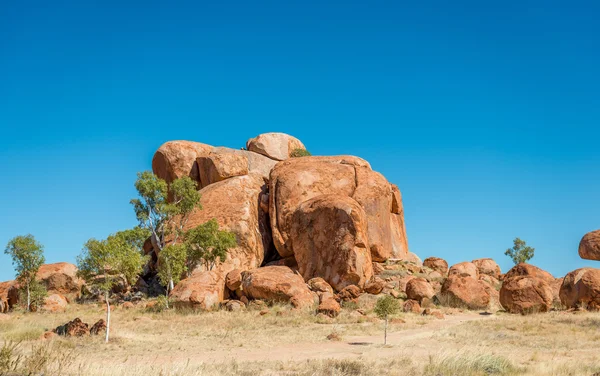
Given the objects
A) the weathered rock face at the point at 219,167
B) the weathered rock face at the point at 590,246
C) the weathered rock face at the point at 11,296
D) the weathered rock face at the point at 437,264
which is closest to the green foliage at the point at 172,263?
A: the weathered rock face at the point at 11,296

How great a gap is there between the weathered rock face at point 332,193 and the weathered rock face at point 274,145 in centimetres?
1035

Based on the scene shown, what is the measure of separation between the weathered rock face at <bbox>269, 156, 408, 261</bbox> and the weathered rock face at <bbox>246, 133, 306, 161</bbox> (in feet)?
34.0

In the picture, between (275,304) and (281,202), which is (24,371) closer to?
(275,304)

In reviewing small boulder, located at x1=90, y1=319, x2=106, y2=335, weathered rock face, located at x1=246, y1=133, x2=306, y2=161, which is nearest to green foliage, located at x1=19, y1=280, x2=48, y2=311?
small boulder, located at x1=90, y1=319, x2=106, y2=335

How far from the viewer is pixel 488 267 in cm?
5319

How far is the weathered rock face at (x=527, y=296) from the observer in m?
30.4

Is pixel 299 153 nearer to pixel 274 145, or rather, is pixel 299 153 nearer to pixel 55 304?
pixel 274 145

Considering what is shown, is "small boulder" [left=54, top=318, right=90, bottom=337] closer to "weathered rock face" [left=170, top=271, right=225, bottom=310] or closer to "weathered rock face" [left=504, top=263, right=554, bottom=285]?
"weathered rock face" [left=170, top=271, right=225, bottom=310]

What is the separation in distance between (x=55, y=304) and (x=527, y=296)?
1148 inches

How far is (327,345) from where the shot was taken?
21953 millimetres

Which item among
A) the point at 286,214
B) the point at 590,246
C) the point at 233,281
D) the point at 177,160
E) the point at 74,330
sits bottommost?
the point at 74,330

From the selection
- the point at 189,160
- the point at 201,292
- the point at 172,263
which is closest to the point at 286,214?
the point at 172,263

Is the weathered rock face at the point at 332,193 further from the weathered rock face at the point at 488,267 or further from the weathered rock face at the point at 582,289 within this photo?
the weathered rock face at the point at 582,289

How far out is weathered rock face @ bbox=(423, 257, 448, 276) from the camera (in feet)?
157
